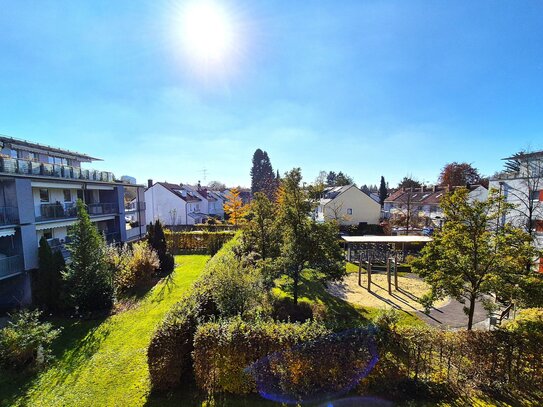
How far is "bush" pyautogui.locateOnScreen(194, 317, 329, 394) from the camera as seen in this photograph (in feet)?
23.1

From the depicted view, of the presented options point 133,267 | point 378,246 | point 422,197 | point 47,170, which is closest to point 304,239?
point 133,267

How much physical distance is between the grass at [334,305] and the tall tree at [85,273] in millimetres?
9411

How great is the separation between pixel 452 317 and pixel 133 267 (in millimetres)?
18618

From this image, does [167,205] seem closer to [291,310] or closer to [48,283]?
[48,283]

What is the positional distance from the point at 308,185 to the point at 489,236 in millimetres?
7116

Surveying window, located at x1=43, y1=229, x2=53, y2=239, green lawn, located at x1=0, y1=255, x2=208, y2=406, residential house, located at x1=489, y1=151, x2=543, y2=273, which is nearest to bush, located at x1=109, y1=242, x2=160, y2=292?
green lawn, located at x1=0, y1=255, x2=208, y2=406

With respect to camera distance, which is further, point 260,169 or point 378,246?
point 260,169

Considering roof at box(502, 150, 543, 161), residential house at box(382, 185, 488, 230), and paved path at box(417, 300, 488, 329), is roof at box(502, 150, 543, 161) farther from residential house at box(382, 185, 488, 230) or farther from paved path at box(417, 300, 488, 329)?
paved path at box(417, 300, 488, 329)

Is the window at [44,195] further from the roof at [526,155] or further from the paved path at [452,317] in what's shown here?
the roof at [526,155]

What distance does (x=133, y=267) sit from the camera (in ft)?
58.2

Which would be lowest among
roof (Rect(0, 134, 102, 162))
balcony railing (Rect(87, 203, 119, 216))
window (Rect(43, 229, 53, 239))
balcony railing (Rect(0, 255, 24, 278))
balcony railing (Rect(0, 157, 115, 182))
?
balcony railing (Rect(0, 255, 24, 278))

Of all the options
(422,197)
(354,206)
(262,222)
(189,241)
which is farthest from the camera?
(422,197)

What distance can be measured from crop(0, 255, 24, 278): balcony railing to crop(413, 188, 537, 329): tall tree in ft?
66.2

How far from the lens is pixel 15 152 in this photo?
23.1 metres
